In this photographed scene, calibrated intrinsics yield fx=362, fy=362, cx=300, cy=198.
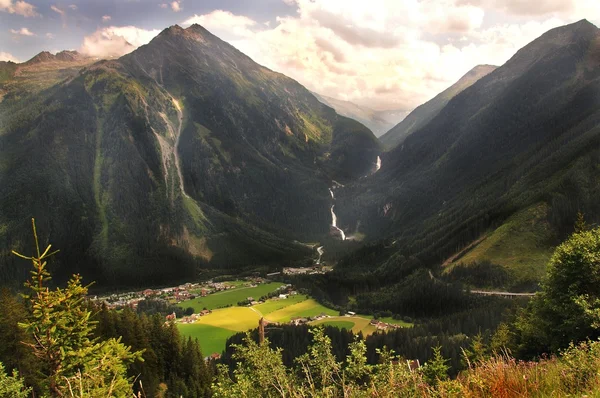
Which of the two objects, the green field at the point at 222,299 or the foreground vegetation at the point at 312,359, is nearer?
the foreground vegetation at the point at 312,359

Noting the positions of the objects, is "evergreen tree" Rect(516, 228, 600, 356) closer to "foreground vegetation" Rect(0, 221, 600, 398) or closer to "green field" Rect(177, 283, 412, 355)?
"foreground vegetation" Rect(0, 221, 600, 398)

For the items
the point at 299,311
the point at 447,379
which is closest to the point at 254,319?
the point at 299,311

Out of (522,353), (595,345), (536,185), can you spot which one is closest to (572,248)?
(522,353)

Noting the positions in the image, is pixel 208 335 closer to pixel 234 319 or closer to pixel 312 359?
pixel 234 319

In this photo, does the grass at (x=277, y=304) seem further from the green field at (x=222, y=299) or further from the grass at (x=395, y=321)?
the grass at (x=395, y=321)

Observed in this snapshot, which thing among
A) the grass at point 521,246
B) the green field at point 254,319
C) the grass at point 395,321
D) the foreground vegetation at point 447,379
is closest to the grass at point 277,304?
the green field at point 254,319

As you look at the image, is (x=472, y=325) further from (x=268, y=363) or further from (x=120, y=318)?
(x=268, y=363)
